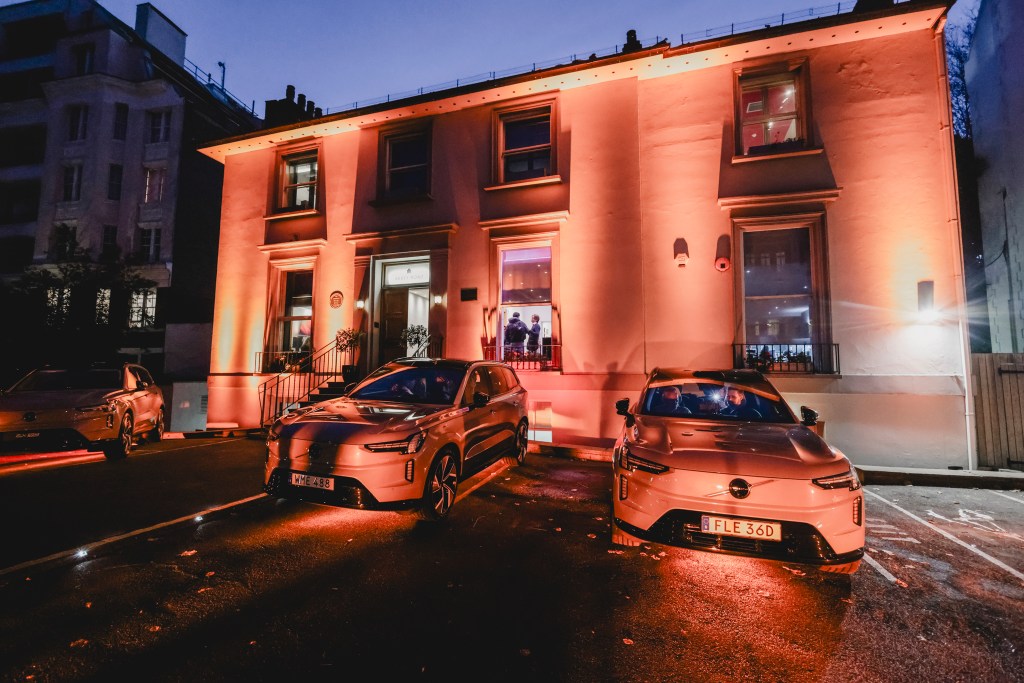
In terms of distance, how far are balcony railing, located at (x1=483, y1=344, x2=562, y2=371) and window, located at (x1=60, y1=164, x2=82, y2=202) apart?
22.7m

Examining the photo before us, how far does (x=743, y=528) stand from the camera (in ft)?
10.0

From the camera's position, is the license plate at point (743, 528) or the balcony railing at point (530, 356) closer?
the license plate at point (743, 528)

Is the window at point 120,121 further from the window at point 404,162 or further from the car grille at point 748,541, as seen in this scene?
the car grille at point 748,541

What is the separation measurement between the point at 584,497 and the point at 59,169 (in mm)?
27933

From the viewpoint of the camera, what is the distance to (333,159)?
38.0 feet

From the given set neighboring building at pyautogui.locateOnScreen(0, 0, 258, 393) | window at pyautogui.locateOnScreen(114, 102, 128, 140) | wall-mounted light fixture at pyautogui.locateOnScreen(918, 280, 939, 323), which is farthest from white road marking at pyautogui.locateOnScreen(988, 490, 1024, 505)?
window at pyautogui.locateOnScreen(114, 102, 128, 140)

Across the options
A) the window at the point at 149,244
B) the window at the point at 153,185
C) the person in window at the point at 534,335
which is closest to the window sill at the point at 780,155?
the person in window at the point at 534,335

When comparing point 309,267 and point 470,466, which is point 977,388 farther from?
point 309,267

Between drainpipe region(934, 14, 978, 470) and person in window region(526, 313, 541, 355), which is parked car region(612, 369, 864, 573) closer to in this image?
person in window region(526, 313, 541, 355)

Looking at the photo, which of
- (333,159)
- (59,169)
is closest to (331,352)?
(333,159)

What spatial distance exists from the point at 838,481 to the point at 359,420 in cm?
413

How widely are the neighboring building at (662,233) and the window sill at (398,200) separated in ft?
0.19

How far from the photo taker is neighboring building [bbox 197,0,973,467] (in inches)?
301

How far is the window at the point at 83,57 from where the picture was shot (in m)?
19.9
